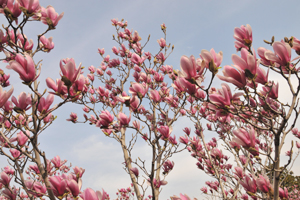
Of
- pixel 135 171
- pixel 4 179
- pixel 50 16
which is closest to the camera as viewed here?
pixel 50 16

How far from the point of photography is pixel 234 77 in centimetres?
135

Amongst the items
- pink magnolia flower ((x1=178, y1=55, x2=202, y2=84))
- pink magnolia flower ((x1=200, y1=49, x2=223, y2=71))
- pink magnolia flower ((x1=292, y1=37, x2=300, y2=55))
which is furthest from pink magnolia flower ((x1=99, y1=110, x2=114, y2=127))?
pink magnolia flower ((x1=292, y1=37, x2=300, y2=55))

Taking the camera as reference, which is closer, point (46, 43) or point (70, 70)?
point (70, 70)

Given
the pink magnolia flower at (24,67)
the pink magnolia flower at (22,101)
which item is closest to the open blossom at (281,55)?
the pink magnolia flower at (24,67)

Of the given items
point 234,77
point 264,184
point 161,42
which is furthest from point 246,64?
point 161,42

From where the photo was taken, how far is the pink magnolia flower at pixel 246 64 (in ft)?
4.18

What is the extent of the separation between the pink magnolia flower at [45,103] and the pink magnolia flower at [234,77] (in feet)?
4.59

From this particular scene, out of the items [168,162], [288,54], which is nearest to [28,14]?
[288,54]

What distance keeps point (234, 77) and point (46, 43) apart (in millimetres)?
2106

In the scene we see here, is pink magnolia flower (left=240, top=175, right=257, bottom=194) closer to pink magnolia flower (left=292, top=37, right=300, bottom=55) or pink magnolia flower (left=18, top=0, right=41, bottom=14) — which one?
pink magnolia flower (left=292, top=37, right=300, bottom=55)

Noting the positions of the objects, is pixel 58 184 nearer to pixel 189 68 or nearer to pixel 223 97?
pixel 189 68

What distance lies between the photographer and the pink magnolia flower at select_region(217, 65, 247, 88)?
133 cm

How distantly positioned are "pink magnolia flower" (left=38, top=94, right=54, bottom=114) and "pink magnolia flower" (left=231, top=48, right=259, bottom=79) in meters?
1.48

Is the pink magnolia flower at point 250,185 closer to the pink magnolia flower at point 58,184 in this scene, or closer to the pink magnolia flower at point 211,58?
the pink magnolia flower at point 211,58
